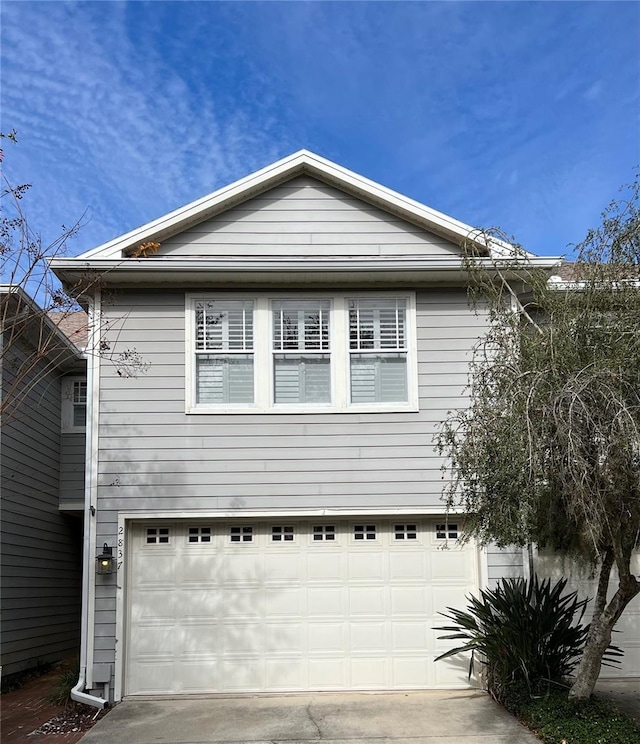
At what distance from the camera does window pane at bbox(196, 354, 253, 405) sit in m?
9.22

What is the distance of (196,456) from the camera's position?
29.6ft

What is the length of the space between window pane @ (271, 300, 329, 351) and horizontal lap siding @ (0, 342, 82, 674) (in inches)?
146

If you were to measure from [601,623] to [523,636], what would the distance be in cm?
131

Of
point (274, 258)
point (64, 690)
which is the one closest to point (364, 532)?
point (274, 258)

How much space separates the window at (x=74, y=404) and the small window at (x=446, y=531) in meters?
6.59

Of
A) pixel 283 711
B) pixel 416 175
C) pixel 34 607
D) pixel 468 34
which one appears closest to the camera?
pixel 283 711

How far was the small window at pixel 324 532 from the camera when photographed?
30.1 feet

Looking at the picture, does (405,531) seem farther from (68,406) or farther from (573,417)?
(68,406)

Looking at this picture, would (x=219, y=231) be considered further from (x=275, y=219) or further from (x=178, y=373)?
(x=178, y=373)

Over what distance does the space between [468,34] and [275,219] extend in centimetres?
338

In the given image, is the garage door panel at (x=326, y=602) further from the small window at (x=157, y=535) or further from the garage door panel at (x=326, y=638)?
the small window at (x=157, y=535)

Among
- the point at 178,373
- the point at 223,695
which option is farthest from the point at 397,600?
the point at 178,373

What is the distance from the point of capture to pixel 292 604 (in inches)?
353

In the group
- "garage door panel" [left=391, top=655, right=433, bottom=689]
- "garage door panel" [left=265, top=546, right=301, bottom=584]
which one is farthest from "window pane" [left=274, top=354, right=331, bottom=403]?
"garage door panel" [left=391, top=655, right=433, bottom=689]
